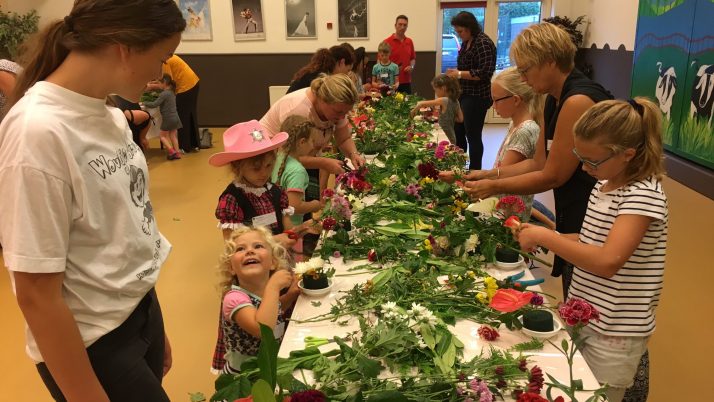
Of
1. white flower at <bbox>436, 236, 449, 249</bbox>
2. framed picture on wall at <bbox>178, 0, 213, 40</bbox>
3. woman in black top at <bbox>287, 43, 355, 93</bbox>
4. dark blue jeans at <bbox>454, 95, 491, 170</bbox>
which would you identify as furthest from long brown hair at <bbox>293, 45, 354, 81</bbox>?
framed picture on wall at <bbox>178, 0, 213, 40</bbox>

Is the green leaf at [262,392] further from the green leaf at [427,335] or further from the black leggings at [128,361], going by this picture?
the green leaf at [427,335]

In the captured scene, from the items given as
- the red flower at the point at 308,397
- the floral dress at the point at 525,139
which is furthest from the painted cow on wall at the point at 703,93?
the red flower at the point at 308,397

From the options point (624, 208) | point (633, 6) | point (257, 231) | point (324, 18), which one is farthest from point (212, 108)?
point (624, 208)

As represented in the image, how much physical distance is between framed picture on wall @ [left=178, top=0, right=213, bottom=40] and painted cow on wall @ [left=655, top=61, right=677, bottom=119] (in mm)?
7323

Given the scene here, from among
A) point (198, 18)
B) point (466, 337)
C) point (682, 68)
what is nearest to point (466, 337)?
point (466, 337)

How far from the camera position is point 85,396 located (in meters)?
1.13

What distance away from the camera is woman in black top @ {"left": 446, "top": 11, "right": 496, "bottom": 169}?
5734 millimetres

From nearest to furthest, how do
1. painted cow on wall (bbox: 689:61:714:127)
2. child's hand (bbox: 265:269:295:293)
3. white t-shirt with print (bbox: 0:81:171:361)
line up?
white t-shirt with print (bbox: 0:81:171:361)
child's hand (bbox: 265:269:295:293)
painted cow on wall (bbox: 689:61:714:127)

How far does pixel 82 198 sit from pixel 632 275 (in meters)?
1.51

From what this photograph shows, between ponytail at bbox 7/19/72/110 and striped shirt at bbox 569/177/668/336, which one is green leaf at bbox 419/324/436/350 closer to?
striped shirt at bbox 569/177/668/336

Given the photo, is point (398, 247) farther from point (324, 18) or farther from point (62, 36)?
point (324, 18)

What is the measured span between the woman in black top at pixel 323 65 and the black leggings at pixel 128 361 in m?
3.30

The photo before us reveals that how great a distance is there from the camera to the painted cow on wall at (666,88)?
5898mm

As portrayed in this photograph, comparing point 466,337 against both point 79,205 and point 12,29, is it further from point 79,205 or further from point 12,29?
point 12,29
